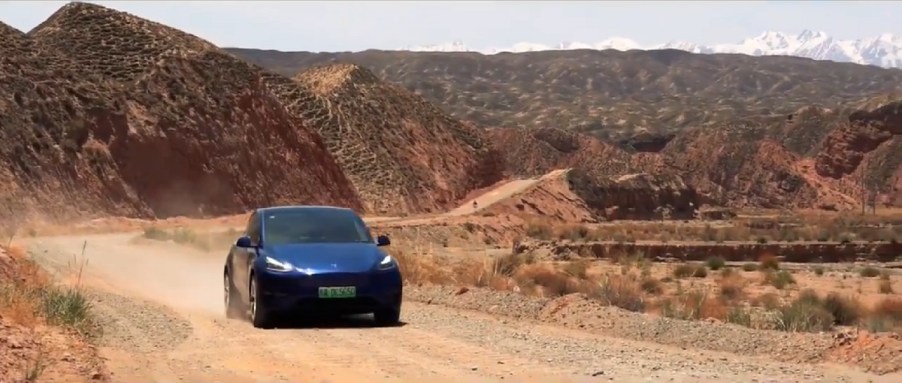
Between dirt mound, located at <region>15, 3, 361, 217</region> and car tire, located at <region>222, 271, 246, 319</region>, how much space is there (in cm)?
3816

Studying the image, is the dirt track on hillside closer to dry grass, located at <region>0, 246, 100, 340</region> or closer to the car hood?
dry grass, located at <region>0, 246, 100, 340</region>

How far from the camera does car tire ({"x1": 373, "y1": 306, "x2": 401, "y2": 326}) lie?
15.0 m

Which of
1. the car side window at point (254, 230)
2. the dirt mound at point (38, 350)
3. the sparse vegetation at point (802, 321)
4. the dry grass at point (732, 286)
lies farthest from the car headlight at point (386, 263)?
the dry grass at point (732, 286)

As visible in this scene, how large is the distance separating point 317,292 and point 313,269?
1.04 feet

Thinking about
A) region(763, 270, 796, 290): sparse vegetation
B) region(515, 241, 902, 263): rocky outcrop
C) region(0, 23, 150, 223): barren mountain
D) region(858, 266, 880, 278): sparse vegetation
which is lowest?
region(515, 241, 902, 263): rocky outcrop

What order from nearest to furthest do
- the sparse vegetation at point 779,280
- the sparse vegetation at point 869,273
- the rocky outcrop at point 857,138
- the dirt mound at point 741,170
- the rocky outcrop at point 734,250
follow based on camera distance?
the sparse vegetation at point 779,280 < the sparse vegetation at point 869,273 < the rocky outcrop at point 734,250 < the rocky outcrop at point 857,138 < the dirt mound at point 741,170

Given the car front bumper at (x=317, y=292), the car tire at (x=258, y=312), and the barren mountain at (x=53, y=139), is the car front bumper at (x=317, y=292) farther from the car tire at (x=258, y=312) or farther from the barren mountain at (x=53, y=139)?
the barren mountain at (x=53, y=139)

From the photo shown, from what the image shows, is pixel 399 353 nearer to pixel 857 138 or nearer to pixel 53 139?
pixel 53 139

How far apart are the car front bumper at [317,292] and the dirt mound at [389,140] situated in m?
56.6

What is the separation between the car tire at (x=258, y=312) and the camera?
14.6 m

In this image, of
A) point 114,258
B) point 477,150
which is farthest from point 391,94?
point 114,258

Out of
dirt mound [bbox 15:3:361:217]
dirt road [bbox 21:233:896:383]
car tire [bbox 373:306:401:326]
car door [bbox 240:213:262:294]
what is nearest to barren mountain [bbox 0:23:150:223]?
dirt mound [bbox 15:3:361:217]

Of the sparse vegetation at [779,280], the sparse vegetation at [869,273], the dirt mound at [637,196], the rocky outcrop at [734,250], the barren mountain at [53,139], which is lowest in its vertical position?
the dirt mound at [637,196]

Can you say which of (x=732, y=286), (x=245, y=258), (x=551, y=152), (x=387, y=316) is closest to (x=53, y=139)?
(x=732, y=286)
